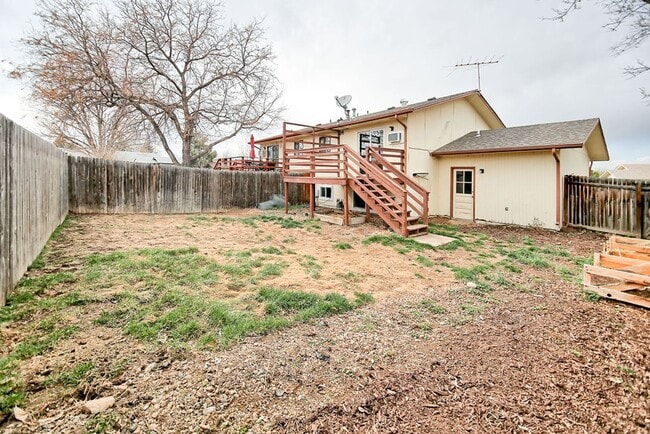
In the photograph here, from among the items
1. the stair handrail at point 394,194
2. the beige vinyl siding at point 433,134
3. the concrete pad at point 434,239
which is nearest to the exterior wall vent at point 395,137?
the beige vinyl siding at point 433,134

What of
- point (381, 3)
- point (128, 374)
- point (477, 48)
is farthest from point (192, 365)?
point (477, 48)

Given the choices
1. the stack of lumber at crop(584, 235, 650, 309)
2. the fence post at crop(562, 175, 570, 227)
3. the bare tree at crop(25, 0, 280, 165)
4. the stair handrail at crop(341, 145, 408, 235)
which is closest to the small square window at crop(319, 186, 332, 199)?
the stair handrail at crop(341, 145, 408, 235)

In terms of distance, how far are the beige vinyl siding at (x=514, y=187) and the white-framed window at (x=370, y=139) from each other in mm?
2872

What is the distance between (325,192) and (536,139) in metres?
8.75

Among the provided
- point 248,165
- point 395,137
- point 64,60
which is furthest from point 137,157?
point 395,137

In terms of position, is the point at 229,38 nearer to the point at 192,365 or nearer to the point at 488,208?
the point at 488,208

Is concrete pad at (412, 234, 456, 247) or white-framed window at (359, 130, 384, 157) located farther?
white-framed window at (359, 130, 384, 157)

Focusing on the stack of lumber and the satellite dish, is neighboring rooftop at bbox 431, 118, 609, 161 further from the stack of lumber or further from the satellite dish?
the satellite dish

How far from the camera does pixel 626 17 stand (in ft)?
24.9

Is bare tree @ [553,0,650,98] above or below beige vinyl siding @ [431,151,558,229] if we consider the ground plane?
above

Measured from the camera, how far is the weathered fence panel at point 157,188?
33.7ft

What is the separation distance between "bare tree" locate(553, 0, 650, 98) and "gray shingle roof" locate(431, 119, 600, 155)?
235 cm

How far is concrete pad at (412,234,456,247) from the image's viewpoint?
24.6ft

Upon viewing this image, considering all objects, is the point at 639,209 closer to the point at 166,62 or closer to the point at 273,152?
the point at 273,152
